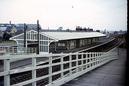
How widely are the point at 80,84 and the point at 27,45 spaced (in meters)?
28.6

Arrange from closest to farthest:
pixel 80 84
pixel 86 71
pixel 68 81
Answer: pixel 80 84 < pixel 68 81 < pixel 86 71

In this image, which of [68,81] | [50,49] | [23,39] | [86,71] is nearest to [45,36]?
[50,49]

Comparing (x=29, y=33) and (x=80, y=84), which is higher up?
(x=29, y=33)

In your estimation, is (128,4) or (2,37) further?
(2,37)

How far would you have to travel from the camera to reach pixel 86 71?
9.03 m

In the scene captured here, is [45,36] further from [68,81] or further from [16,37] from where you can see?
[68,81]

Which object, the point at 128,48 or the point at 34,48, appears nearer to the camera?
the point at 128,48

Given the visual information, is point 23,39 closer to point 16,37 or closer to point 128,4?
point 16,37

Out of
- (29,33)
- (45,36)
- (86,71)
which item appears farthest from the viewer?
(29,33)

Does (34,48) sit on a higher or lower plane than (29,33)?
lower

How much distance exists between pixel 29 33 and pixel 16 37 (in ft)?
7.92

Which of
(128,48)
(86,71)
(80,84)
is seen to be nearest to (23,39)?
(86,71)

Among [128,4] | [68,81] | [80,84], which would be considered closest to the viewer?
[128,4]

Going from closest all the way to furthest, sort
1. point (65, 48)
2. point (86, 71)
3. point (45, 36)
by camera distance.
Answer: point (86, 71)
point (45, 36)
point (65, 48)
